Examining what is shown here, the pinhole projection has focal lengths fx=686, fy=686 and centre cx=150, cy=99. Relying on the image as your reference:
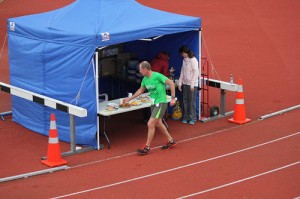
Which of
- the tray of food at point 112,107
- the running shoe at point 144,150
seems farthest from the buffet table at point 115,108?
the running shoe at point 144,150

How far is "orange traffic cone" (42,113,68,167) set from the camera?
12.2 meters

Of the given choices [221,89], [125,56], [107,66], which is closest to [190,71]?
[221,89]

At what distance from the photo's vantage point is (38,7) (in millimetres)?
29234

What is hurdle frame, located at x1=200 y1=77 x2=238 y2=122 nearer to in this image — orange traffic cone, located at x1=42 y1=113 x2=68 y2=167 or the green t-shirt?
the green t-shirt

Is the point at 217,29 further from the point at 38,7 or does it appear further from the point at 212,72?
the point at 38,7

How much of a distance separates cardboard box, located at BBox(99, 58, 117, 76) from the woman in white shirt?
1718mm

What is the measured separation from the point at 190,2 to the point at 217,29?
16.1ft

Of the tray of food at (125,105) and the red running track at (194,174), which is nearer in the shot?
the red running track at (194,174)

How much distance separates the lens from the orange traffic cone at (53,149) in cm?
1222

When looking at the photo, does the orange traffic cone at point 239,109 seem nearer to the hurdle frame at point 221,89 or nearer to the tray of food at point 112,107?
the hurdle frame at point 221,89

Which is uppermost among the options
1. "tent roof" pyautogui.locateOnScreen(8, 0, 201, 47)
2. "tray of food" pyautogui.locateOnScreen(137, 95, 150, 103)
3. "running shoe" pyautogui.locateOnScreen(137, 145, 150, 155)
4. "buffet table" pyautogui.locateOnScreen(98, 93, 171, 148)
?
"tent roof" pyautogui.locateOnScreen(8, 0, 201, 47)

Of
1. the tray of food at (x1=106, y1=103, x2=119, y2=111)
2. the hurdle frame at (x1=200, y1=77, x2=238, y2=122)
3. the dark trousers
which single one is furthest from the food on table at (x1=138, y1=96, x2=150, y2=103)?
the hurdle frame at (x1=200, y1=77, x2=238, y2=122)

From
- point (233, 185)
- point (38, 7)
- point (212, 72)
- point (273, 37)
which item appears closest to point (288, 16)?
point (273, 37)

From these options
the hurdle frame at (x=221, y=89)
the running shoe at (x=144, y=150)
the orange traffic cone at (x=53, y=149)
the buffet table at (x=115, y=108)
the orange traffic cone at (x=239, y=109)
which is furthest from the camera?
the hurdle frame at (x=221, y=89)
